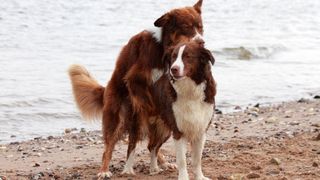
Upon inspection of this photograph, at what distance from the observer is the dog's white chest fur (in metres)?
6.51

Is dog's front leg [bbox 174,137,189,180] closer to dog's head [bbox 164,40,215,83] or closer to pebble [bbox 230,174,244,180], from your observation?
pebble [bbox 230,174,244,180]

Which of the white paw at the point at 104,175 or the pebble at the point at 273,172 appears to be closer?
the pebble at the point at 273,172

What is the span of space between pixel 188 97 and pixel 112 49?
10.8 metres

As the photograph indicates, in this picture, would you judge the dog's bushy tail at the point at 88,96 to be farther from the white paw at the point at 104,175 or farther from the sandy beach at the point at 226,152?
the white paw at the point at 104,175

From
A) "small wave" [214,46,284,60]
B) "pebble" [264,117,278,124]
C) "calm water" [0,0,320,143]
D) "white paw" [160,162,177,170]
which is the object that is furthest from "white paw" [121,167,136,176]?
"small wave" [214,46,284,60]

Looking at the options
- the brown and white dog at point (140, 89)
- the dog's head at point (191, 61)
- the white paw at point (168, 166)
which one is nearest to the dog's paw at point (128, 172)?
the brown and white dog at point (140, 89)

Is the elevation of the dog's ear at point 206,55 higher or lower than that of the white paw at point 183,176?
higher

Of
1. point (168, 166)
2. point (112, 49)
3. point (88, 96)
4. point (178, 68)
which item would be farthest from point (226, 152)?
point (112, 49)

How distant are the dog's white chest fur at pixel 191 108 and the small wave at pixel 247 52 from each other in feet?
34.1

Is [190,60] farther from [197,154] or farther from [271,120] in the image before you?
[271,120]

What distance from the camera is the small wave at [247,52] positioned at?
17172mm

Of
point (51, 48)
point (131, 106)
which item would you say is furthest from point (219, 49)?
point (131, 106)

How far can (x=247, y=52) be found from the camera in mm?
17562

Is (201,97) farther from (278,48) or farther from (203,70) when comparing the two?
(278,48)
